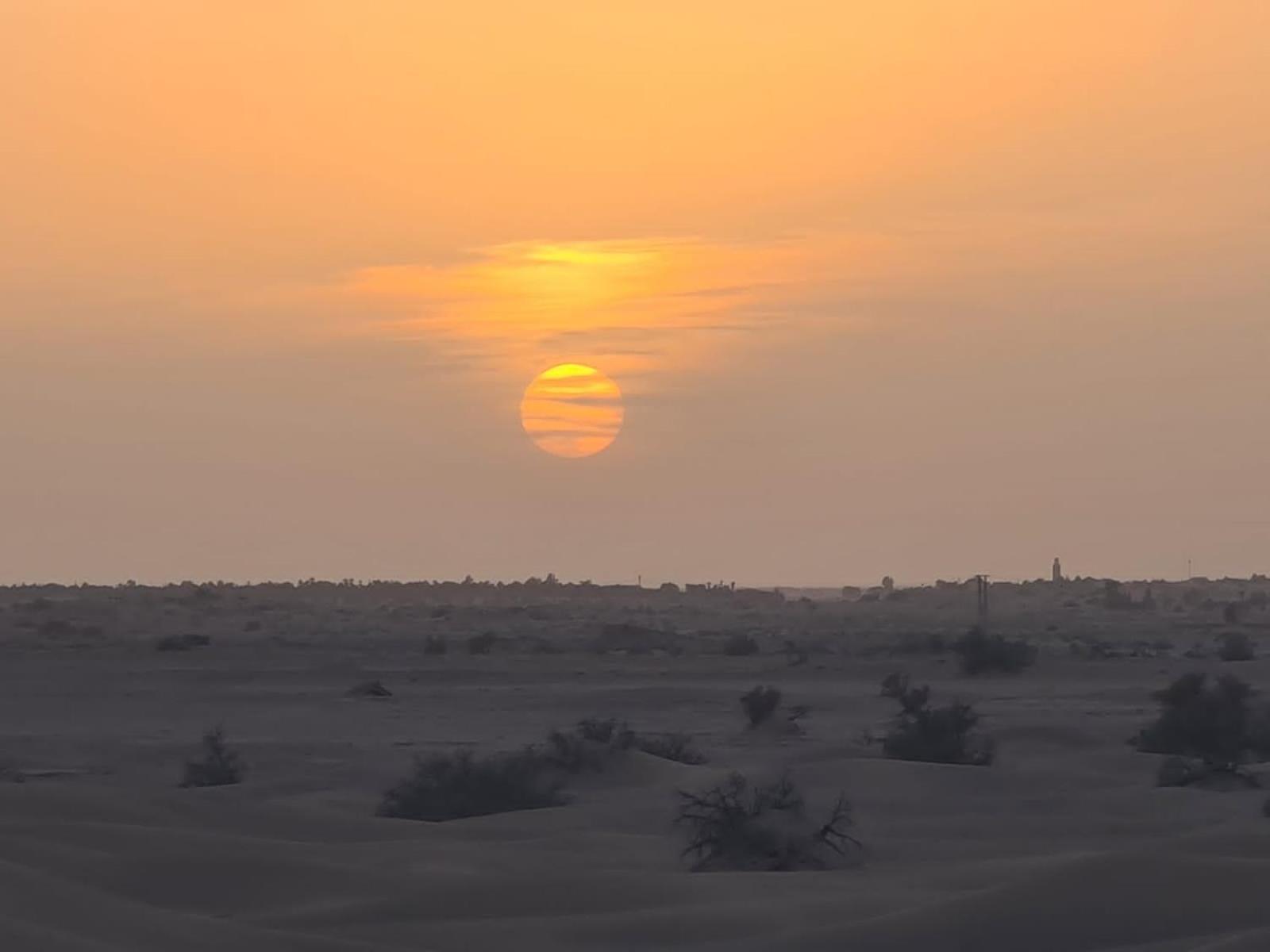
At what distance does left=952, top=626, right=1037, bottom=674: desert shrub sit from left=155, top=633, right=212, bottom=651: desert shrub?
23.6 meters

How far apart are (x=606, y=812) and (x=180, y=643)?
44388mm

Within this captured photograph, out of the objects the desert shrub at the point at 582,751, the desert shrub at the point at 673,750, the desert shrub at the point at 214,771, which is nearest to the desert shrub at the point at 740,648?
the desert shrub at the point at 673,750

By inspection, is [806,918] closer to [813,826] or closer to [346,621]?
[813,826]

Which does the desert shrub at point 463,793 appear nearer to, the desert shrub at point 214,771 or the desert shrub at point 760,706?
the desert shrub at point 214,771


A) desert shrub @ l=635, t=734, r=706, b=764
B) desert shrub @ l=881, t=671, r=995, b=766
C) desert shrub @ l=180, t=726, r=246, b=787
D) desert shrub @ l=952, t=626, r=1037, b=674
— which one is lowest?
desert shrub @ l=180, t=726, r=246, b=787

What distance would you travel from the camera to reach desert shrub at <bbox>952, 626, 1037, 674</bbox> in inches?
2005

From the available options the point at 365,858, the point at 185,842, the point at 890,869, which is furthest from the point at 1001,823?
the point at 185,842

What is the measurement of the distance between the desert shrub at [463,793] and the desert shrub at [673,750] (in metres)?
5.08

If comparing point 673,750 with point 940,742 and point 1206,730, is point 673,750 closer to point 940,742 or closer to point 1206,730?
point 940,742

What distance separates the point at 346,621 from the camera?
8644 cm

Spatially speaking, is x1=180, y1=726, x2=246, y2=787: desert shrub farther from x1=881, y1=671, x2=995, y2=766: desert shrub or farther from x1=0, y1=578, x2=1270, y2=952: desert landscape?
x1=881, y1=671, x2=995, y2=766: desert shrub

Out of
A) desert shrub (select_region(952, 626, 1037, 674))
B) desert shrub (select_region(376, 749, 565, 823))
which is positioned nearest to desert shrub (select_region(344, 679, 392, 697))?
desert shrub (select_region(952, 626, 1037, 674))

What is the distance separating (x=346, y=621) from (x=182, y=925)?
75912mm

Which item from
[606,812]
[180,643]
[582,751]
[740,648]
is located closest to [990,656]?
[740,648]
